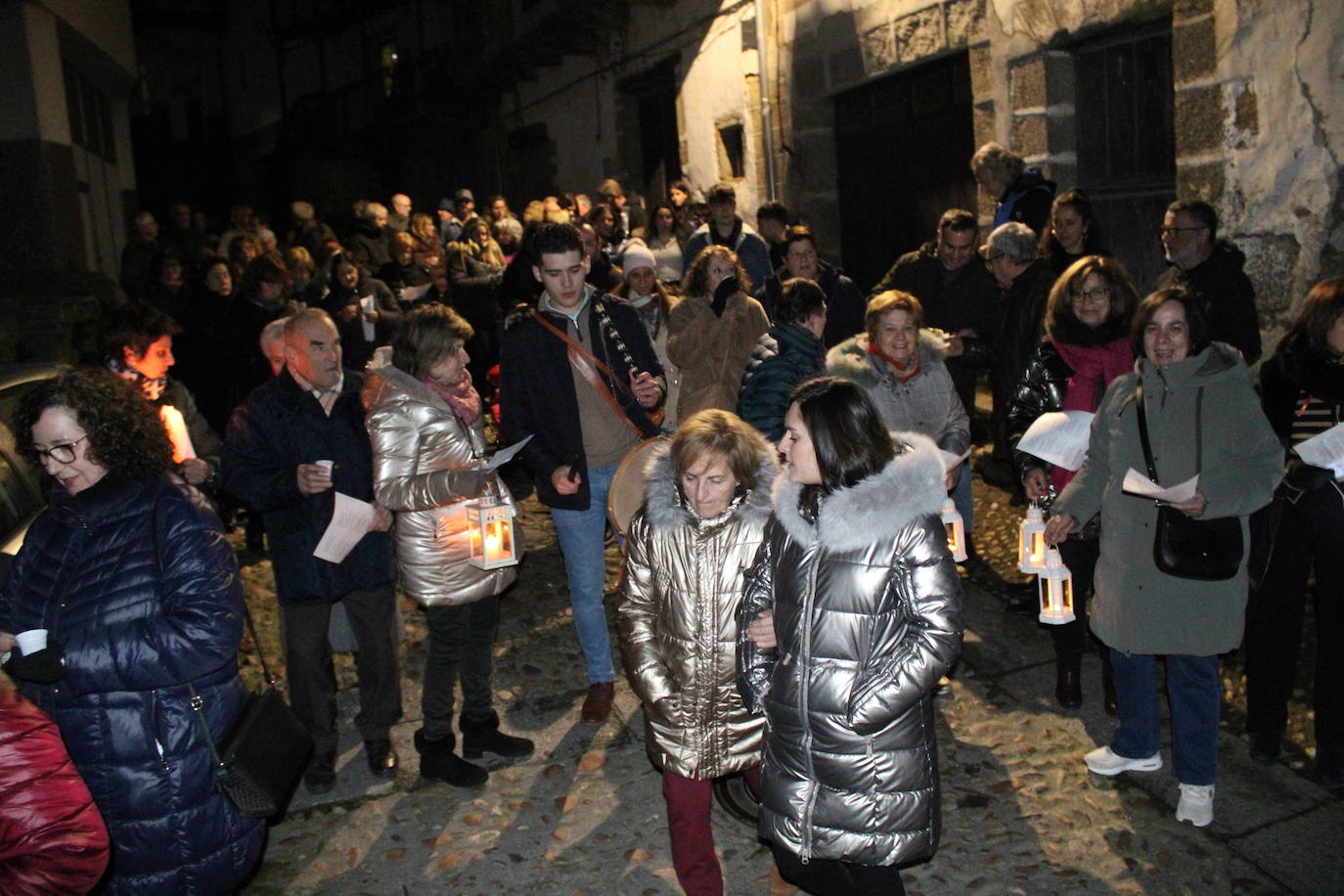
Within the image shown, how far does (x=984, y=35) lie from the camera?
8.85 metres

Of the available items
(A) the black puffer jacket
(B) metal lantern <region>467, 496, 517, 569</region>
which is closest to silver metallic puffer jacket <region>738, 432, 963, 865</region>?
(B) metal lantern <region>467, 496, 517, 569</region>

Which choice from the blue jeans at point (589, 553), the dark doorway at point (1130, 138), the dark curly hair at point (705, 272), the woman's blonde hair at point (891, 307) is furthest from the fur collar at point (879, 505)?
the dark doorway at point (1130, 138)

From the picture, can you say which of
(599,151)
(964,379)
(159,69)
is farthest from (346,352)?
(159,69)

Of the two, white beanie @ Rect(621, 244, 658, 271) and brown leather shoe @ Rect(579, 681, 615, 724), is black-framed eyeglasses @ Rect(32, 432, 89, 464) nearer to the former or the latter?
brown leather shoe @ Rect(579, 681, 615, 724)

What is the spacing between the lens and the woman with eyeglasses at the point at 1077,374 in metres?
4.78

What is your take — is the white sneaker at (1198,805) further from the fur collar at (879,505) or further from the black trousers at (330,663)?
the black trousers at (330,663)

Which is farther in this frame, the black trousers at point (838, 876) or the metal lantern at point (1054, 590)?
the metal lantern at point (1054, 590)

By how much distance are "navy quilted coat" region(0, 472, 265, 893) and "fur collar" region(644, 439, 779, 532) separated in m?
1.33

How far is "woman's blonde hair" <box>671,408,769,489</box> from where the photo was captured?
137 inches

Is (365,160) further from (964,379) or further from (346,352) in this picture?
(964,379)

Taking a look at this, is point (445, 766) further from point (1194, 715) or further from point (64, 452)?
point (1194, 715)

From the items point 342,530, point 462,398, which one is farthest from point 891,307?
point 342,530

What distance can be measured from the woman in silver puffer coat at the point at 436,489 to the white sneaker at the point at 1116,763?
2.50 metres

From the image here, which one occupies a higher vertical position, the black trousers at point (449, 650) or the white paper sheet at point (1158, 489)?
the white paper sheet at point (1158, 489)
